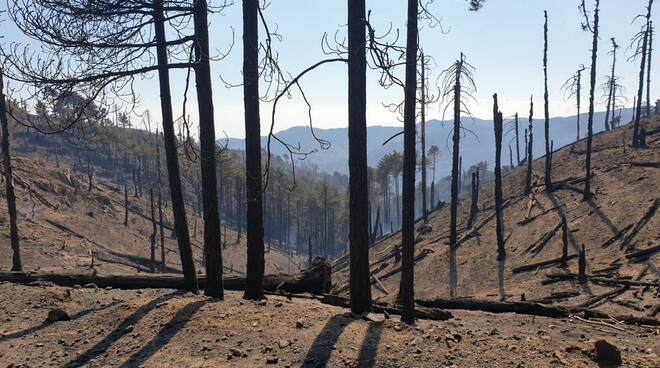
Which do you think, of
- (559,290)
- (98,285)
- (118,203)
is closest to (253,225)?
(98,285)

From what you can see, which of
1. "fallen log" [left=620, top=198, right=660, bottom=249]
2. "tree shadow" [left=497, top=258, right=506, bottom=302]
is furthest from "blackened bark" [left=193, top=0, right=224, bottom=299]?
"fallen log" [left=620, top=198, right=660, bottom=249]

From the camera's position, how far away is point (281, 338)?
22.7ft

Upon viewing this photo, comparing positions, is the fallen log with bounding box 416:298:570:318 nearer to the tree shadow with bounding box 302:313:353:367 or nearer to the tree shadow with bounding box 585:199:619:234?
the tree shadow with bounding box 302:313:353:367

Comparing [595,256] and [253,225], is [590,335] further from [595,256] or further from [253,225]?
[595,256]

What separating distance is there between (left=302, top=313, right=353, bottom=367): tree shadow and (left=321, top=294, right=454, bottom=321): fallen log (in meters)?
1.19

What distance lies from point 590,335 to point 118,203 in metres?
65.2

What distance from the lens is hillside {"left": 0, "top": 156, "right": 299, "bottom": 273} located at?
32841mm

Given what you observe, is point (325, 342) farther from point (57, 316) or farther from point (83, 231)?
point (83, 231)

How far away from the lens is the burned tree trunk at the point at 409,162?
7828mm

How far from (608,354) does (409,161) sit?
13.3 ft

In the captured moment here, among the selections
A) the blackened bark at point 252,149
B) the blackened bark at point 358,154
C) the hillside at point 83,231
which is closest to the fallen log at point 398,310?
the blackened bark at point 358,154

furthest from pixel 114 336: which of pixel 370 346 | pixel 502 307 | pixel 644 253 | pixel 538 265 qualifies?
pixel 644 253

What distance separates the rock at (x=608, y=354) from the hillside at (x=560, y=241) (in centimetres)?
595

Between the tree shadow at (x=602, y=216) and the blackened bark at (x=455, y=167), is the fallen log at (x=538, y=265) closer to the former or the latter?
the blackened bark at (x=455, y=167)
